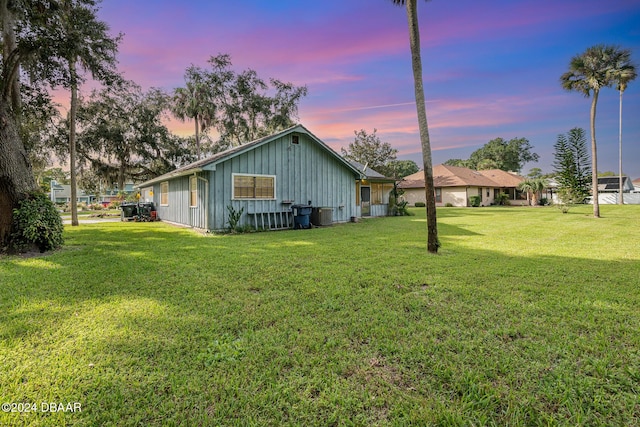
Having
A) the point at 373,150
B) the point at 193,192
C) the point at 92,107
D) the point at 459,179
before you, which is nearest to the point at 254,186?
the point at 193,192

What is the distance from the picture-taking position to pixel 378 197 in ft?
69.1

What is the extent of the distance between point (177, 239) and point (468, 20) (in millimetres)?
12829

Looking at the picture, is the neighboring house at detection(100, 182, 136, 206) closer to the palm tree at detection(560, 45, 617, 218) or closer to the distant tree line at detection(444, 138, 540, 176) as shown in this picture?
the palm tree at detection(560, 45, 617, 218)

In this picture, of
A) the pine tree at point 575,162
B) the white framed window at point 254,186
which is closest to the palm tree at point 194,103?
the white framed window at point 254,186

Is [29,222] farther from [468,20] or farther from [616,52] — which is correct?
[616,52]

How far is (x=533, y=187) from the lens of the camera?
98.4 feet

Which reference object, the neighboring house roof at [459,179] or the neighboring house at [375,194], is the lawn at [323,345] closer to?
the neighboring house at [375,194]

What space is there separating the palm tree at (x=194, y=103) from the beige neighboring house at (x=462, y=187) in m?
21.6

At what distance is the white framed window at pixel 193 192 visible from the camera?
11.7 meters

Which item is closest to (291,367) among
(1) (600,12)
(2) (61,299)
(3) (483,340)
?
(3) (483,340)

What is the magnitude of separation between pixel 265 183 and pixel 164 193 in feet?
26.8

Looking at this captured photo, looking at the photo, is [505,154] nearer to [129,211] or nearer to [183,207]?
[183,207]

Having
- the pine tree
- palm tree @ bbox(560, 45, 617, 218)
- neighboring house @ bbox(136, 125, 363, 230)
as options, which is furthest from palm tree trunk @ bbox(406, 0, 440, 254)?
the pine tree

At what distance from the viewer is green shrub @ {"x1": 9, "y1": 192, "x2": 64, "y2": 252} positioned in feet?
22.3
